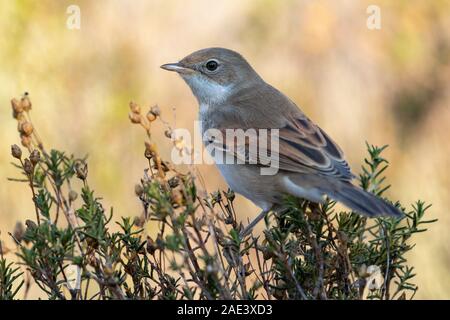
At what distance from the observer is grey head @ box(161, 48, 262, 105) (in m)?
5.23

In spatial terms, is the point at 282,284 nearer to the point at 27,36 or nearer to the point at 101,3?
the point at 27,36

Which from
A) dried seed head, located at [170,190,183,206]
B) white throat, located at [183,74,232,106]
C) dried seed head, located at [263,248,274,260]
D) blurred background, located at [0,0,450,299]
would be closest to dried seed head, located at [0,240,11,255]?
dried seed head, located at [170,190,183,206]

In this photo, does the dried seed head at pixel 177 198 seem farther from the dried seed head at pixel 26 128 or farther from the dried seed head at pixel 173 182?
the dried seed head at pixel 26 128

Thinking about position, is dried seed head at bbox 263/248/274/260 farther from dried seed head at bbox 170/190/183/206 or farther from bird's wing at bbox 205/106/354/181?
bird's wing at bbox 205/106/354/181

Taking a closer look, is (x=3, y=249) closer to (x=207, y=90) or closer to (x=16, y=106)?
(x=16, y=106)

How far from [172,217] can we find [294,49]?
16.3 feet

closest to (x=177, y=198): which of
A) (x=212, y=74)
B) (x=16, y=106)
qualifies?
(x=16, y=106)

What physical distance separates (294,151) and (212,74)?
1321 millimetres

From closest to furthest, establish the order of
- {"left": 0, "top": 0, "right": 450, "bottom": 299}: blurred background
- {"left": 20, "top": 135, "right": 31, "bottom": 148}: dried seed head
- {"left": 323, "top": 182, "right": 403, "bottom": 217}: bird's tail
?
{"left": 20, "top": 135, "right": 31, "bottom": 148}: dried seed head < {"left": 323, "top": 182, "right": 403, "bottom": 217}: bird's tail < {"left": 0, "top": 0, "right": 450, "bottom": 299}: blurred background

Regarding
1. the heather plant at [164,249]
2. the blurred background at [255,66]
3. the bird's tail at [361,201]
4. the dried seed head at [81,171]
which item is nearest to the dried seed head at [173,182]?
the heather plant at [164,249]

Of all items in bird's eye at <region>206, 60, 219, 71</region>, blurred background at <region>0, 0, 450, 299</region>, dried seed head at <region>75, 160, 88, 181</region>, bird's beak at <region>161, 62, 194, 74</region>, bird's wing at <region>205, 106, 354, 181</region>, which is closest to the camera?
dried seed head at <region>75, 160, 88, 181</region>

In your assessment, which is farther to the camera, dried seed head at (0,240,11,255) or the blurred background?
the blurred background

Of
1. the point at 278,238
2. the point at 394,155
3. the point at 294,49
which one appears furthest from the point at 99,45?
the point at 278,238

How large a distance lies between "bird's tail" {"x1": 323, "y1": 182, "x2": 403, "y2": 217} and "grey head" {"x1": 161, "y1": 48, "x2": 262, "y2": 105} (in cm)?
167
